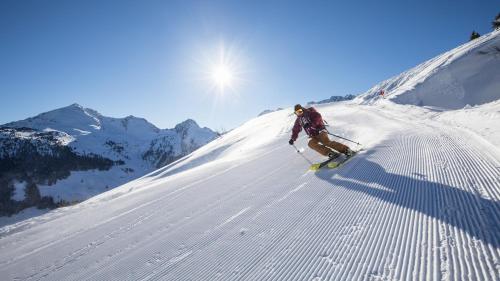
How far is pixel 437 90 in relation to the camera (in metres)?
36.0

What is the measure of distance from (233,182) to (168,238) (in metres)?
3.96

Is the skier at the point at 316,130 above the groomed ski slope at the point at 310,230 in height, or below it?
above

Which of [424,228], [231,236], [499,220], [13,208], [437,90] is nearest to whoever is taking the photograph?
[499,220]

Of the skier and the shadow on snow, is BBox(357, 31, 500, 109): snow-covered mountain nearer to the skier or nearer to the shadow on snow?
the skier

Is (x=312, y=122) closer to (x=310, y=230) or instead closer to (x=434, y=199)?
(x=434, y=199)

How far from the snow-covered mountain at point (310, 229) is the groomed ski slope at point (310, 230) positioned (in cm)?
2

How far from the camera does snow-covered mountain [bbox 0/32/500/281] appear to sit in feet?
11.7

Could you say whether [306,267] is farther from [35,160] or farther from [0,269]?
[35,160]

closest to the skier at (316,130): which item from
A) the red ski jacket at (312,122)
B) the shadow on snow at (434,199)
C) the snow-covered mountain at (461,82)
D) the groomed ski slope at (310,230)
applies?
the red ski jacket at (312,122)

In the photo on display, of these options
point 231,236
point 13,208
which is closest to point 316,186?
point 231,236

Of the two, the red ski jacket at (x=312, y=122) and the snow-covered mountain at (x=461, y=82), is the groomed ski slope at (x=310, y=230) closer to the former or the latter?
the red ski jacket at (x=312, y=122)

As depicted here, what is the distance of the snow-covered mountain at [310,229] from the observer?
3557mm

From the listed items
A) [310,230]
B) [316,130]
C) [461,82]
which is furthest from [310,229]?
[461,82]

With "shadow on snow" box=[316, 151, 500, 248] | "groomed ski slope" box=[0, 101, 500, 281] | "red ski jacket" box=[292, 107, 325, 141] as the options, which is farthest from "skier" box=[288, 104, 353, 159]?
"shadow on snow" box=[316, 151, 500, 248]
